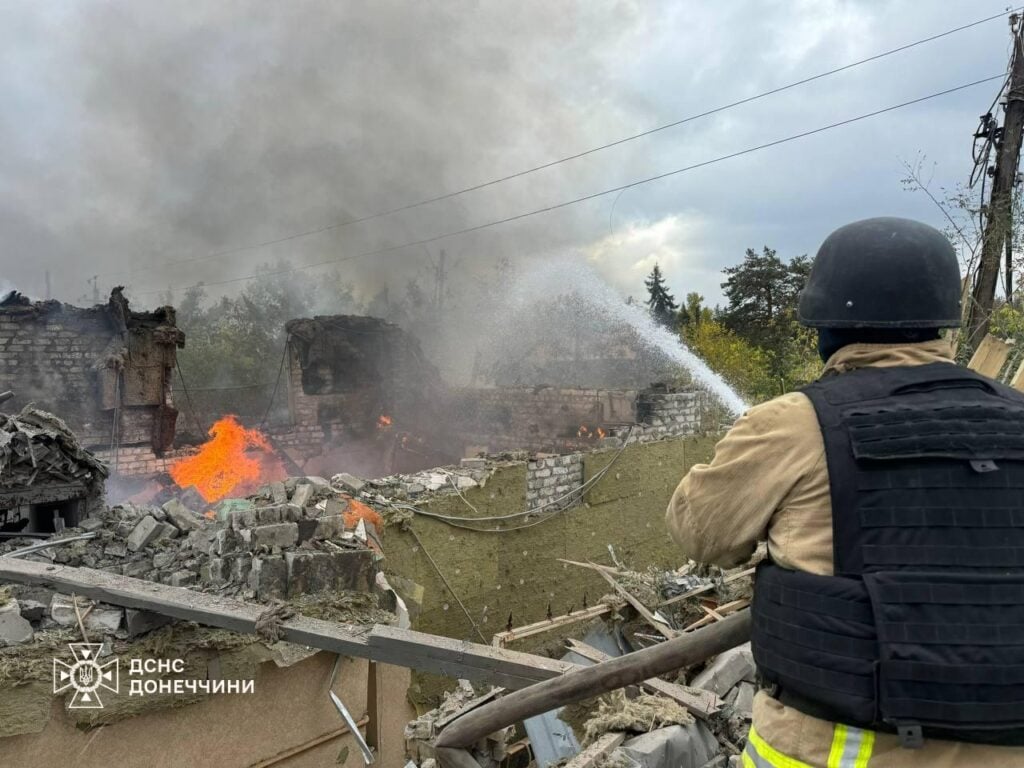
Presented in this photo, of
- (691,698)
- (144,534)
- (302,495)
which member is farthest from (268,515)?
(691,698)

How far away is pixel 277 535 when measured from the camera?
3.56 metres

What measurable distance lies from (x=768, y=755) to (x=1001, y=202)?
34.6 ft

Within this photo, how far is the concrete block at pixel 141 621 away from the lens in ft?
9.45

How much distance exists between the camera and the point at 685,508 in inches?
61.6

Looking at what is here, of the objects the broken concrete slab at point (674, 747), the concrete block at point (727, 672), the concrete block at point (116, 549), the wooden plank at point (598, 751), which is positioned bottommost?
the concrete block at point (727, 672)

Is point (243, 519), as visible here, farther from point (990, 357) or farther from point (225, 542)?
point (990, 357)

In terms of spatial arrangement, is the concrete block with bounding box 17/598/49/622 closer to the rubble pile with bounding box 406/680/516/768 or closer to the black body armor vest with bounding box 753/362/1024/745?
the rubble pile with bounding box 406/680/516/768

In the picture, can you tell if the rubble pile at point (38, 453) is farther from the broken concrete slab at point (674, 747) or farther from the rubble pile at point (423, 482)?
the broken concrete slab at point (674, 747)

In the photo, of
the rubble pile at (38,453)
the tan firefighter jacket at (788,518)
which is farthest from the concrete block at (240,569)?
the tan firefighter jacket at (788,518)

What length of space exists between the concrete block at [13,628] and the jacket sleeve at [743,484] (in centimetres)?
284

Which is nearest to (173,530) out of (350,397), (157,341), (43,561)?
(43,561)

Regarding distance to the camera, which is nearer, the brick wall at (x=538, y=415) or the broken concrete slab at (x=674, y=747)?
the broken concrete slab at (x=674, y=747)

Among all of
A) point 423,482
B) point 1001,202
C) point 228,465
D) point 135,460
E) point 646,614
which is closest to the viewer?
point 646,614

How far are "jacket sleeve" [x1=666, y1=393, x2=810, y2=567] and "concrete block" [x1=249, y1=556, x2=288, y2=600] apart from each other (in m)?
2.54
